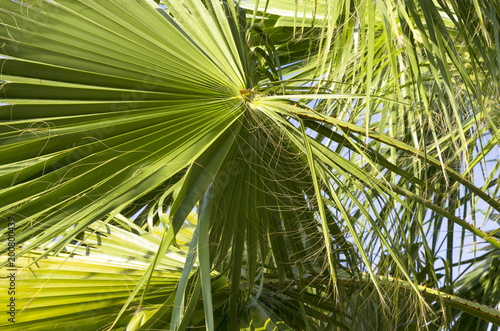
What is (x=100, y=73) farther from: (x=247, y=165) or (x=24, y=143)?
(x=247, y=165)

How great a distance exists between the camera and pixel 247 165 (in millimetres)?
987

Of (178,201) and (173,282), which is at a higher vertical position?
(178,201)

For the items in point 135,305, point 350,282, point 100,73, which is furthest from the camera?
point 350,282

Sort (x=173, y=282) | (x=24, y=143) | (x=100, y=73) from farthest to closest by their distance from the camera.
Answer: (x=173, y=282) < (x=100, y=73) < (x=24, y=143)

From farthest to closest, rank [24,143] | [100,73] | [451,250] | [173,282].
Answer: [451,250], [173,282], [100,73], [24,143]

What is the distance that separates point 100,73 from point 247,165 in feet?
1.19

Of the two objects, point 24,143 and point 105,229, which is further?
point 105,229

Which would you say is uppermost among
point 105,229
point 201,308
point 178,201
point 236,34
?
point 236,34

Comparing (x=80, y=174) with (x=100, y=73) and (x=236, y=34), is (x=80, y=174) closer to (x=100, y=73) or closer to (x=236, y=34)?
(x=100, y=73)

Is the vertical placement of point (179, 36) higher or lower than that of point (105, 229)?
higher

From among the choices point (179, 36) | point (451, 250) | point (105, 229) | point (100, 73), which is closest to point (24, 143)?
point (100, 73)

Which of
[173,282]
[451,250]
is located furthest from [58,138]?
[451,250]

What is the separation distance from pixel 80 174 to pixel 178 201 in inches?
6.4

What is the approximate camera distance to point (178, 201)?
0.73 m
